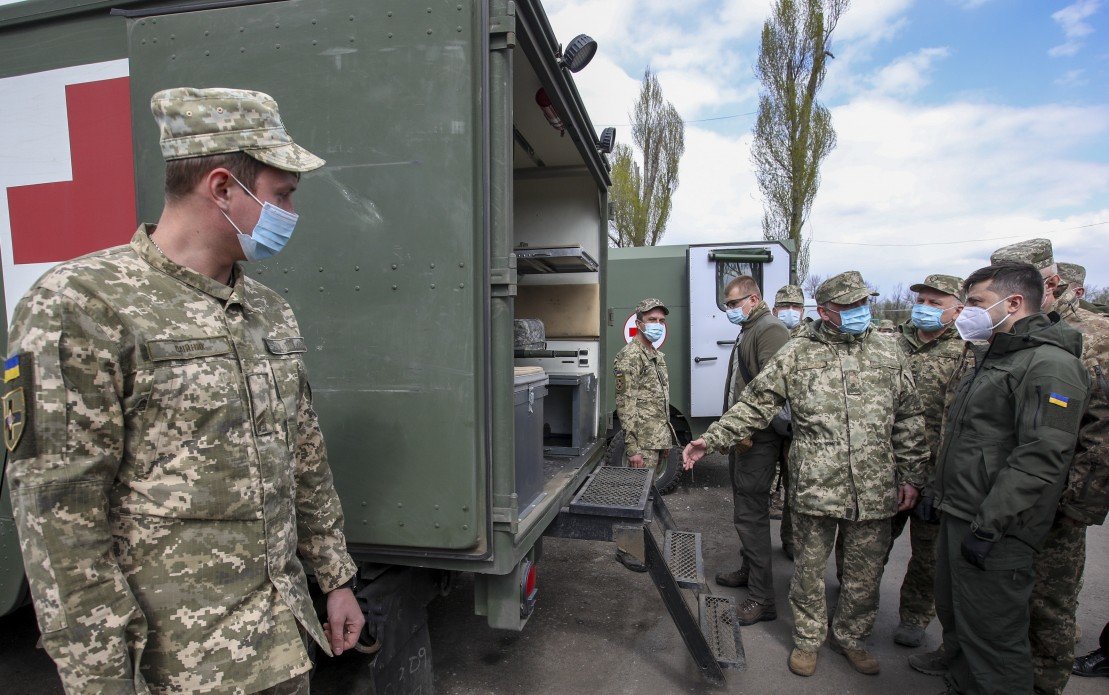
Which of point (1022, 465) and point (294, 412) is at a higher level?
point (294, 412)

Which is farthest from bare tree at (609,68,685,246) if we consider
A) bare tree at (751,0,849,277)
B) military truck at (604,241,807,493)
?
military truck at (604,241,807,493)

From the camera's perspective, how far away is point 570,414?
413cm

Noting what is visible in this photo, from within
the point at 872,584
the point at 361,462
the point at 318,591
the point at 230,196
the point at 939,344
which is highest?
the point at 230,196

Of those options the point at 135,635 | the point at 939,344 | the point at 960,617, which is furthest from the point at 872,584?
the point at 135,635

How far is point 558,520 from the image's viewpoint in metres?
2.70

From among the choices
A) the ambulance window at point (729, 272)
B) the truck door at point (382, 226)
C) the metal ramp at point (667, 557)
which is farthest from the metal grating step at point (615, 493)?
the ambulance window at point (729, 272)

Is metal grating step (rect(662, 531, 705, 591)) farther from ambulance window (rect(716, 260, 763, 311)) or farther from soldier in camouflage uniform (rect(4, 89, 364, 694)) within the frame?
ambulance window (rect(716, 260, 763, 311))

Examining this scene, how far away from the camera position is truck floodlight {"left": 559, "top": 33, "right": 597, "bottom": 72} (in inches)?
103

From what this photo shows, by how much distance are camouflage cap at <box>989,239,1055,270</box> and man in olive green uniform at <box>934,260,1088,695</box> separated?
0.71 m

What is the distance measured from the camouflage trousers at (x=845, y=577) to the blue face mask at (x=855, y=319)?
906 millimetres

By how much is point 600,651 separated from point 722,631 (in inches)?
24.5

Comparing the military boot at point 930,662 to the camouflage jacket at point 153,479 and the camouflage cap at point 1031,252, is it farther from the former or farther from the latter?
the camouflage jacket at point 153,479

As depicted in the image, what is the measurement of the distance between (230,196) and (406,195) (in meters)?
0.68

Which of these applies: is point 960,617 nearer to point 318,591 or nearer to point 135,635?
point 318,591
